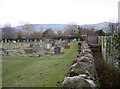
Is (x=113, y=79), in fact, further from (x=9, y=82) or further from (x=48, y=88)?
(x=9, y=82)

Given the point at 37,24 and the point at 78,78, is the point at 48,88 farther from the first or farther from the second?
the point at 37,24

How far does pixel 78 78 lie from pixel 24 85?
2.75 metres

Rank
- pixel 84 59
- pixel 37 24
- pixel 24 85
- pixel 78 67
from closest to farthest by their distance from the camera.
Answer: pixel 78 67, pixel 84 59, pixel 24 85, pixel 37 24

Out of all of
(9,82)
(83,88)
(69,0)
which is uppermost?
(69,0)

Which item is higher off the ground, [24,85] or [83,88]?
[83,88]

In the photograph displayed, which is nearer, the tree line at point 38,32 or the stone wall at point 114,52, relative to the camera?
the stone wall at point 114,52

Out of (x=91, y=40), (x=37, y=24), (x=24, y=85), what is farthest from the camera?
(x=37, y=24)

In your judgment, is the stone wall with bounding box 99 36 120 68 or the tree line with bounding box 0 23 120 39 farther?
the tree line with bounding box 0 23 120 39

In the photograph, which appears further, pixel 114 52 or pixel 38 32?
pixel 38 32

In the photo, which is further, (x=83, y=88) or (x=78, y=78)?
(x=78, y=78)

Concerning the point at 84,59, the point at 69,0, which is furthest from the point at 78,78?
the point at 69,0

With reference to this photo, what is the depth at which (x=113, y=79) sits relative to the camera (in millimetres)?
4355

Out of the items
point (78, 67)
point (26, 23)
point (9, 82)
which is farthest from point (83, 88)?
point (26, 23)

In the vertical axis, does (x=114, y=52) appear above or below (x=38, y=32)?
below
